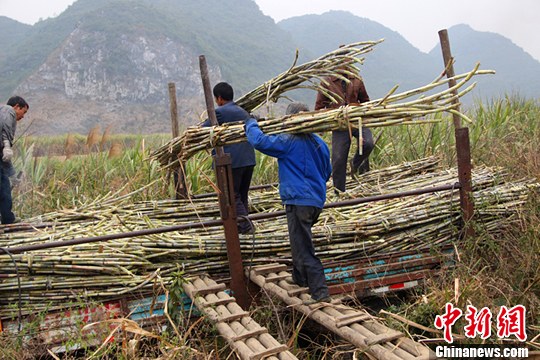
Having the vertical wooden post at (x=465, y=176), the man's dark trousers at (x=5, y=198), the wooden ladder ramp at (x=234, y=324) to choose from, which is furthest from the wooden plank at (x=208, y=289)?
the man's dark trousers at (x=5, y=198)

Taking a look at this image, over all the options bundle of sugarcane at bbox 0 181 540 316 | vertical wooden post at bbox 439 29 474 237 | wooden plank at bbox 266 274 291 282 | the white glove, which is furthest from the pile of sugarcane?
the white glove

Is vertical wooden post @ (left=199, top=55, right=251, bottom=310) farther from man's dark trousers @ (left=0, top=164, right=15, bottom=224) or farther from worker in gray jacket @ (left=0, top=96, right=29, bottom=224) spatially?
man's dark trousers @ (left=0, top=164, right=15, bottom=224)

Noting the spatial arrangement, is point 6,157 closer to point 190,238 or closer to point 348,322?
point 190,238

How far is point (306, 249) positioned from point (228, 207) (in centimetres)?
64

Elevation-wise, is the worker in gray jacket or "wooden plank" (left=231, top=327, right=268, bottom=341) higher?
the worker in gray jacket

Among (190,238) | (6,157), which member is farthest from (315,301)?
(6,157)

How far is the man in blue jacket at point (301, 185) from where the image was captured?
343 cm

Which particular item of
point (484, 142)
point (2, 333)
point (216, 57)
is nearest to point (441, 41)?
point (484, 142)

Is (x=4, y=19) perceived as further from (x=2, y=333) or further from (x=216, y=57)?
(x=2, y=333)

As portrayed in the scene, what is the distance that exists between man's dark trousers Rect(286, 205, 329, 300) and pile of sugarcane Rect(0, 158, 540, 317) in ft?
1.39

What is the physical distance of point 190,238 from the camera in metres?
3.90

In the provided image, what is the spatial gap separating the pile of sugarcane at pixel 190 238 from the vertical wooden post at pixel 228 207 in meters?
0.16

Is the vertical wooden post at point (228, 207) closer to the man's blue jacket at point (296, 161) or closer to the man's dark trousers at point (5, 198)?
the man's blue jacket at point (296, 161)

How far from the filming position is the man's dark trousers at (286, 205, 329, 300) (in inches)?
136
